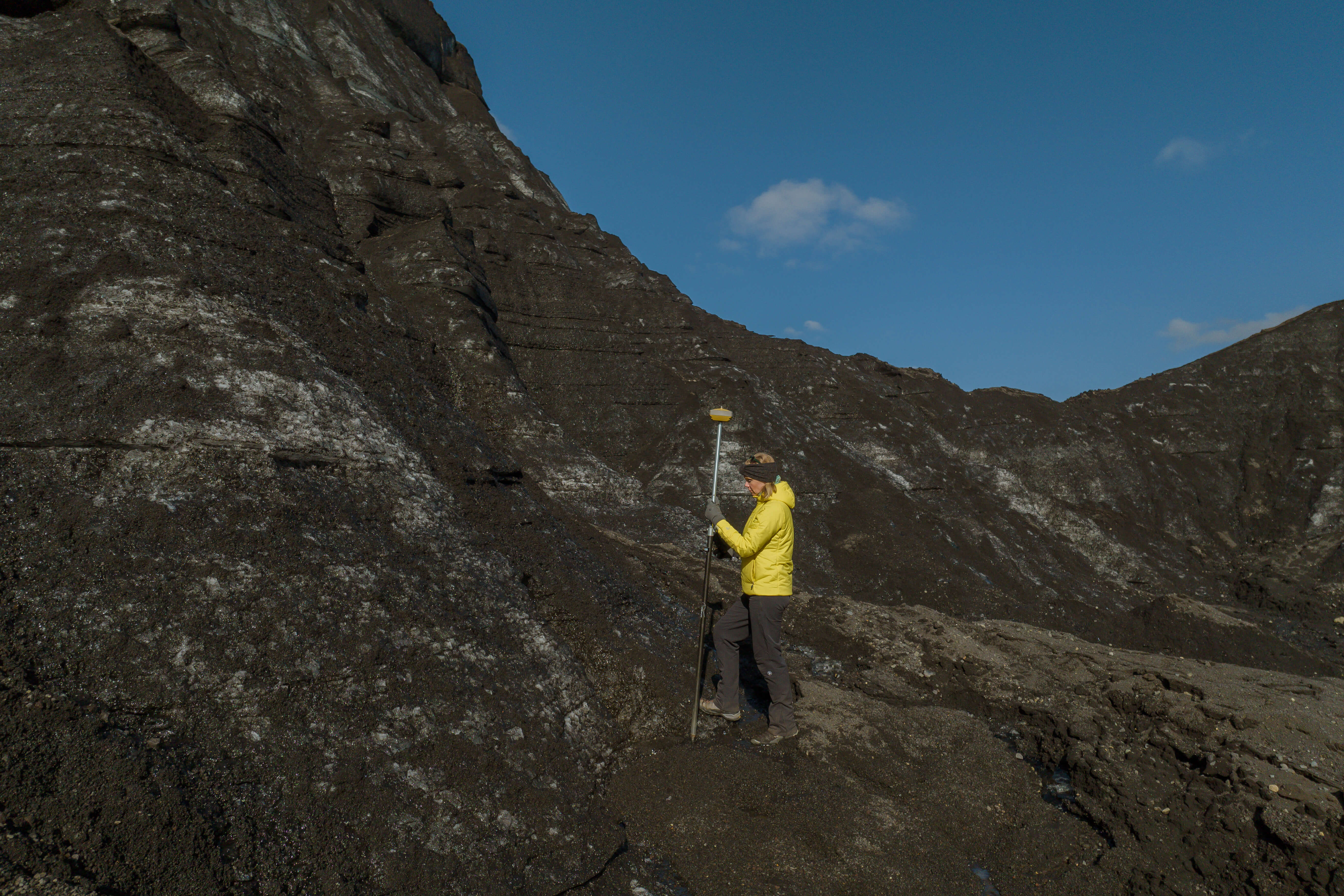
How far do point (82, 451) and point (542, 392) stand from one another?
10.7 metres

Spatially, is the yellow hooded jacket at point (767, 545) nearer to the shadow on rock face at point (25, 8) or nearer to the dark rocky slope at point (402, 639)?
the dark rocky slope at point (402, 639)

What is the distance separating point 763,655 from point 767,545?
2.84 feet

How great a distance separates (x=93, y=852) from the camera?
277 cm

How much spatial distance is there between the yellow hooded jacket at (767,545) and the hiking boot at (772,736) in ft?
3.41

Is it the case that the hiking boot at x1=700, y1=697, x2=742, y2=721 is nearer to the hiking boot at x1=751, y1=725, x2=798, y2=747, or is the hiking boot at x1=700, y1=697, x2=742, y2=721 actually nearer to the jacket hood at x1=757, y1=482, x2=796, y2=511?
the hiking boot at x1=751, y1=725, x2=798, y2=747

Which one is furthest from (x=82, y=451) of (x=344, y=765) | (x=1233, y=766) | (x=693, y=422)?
(x=693, y=422)

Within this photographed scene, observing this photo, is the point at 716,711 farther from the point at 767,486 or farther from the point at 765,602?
the point at 767,486

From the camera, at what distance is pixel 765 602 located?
5.51 m

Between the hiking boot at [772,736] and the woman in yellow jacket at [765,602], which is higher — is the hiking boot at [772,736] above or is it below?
below

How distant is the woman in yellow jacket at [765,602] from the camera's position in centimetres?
545

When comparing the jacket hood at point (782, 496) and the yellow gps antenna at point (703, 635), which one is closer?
the yellow gps antenna at point (703, 635)

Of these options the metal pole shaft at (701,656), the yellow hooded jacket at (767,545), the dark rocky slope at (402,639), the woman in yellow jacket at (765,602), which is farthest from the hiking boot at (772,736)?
the yellow hooded jacket at (767,545)

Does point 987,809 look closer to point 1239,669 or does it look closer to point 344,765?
point 344,765

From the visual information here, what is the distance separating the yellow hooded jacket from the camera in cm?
542
